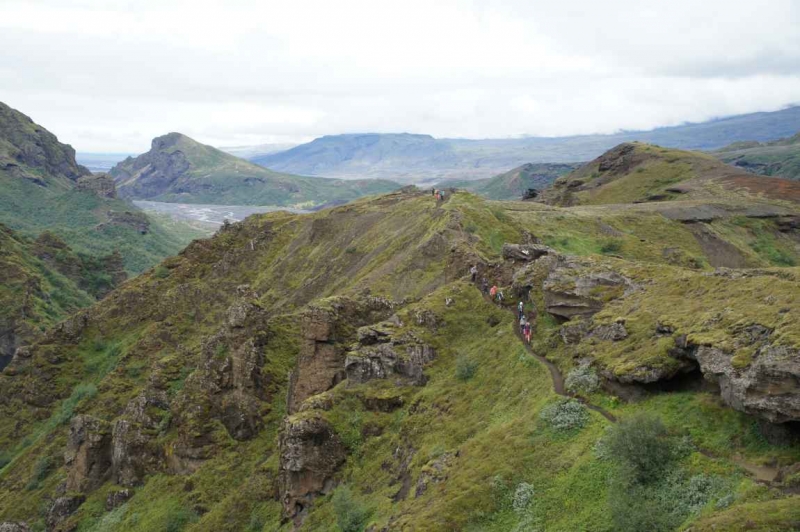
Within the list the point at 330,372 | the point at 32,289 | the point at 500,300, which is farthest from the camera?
the point at 32,289

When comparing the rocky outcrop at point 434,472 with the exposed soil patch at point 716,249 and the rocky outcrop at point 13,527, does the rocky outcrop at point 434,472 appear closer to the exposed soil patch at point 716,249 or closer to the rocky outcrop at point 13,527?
the rocky outcrop at point 13,527

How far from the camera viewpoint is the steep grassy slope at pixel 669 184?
149 m

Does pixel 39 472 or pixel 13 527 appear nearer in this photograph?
pixel 13 527

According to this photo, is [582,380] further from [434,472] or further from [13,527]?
[13,527]

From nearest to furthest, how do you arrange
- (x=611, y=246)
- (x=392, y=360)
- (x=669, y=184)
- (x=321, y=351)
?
1. (x=392, y=360)
2. (x=321, y=351)
3. (x=611, y=246)
4. (x=669, y=184)

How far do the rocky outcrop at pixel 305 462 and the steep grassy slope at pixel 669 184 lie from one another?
128478mm

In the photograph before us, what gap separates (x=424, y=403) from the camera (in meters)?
46.2

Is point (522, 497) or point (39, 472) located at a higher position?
point (522, 497)

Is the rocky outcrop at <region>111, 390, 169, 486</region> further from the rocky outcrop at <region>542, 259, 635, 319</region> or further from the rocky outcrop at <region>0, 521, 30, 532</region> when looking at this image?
the rocky outcrop at <region>542, 259, 635, 319</region>

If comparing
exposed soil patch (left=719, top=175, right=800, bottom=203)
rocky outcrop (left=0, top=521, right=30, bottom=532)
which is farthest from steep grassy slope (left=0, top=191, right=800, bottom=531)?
exposed soil patch (left=719, top=175, right=800, bottom=203)

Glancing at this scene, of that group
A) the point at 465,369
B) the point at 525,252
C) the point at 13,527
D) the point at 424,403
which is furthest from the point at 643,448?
the point at 13,527

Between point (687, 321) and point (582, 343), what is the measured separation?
8.25 metres

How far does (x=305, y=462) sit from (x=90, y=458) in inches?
1373

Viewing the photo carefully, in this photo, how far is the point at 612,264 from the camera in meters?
48.7
